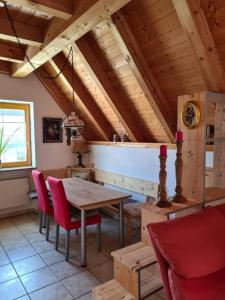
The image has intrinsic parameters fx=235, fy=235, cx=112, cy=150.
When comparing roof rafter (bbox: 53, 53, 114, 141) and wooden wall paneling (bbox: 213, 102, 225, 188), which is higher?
roof rafter (bbox: 53, 53, 114, 141)

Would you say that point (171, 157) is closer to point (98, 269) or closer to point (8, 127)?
point (98, 269)

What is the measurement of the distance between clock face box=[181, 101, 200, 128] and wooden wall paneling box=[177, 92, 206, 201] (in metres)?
0.03

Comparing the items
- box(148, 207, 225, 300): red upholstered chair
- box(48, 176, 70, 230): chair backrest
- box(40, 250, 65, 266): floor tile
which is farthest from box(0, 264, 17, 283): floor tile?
box(148, 207, 225, 300): red upholstered chair

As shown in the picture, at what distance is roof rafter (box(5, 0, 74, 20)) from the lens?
75.3 inches

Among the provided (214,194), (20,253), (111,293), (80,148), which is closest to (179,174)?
(214,194)

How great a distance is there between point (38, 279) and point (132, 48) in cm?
268

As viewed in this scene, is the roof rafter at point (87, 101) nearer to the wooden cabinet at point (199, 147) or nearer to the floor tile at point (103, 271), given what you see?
the wooden cabinet at point (199, 147)

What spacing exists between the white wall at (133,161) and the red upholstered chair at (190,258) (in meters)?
1.42

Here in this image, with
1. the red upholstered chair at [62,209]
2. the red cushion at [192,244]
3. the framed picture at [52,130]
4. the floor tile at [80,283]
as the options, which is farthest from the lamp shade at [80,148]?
the red cushion at [192,244]

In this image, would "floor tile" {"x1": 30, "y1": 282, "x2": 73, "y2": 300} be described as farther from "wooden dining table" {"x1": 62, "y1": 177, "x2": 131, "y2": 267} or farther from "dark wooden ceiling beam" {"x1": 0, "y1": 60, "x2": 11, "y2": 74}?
"dark wooden ceiling beam" {"x1": 0, "y1": 60, "x2": 11, "y2": 74}

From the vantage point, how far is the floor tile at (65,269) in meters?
2.52

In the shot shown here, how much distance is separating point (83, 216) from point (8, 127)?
2.52 m

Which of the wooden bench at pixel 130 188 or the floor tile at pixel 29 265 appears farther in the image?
the wooden bench at pixel 130 188

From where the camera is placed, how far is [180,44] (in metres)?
2.36
